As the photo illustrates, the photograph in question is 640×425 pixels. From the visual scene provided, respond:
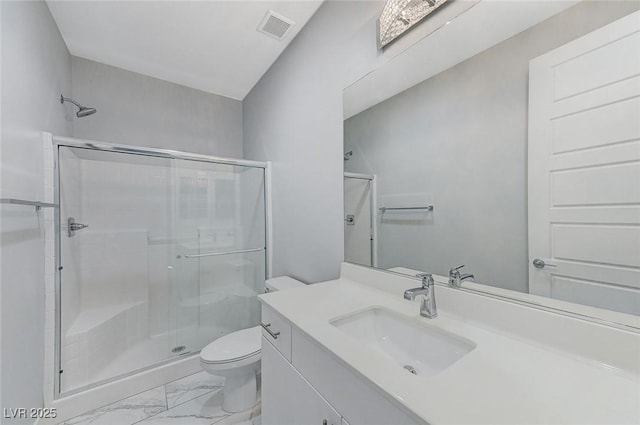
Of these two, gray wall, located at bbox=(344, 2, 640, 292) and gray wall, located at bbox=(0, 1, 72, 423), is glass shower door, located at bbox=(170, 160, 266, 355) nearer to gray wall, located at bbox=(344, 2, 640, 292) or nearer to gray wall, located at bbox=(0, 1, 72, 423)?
gray wall, located at bbox=(0, 1, 72, 423)

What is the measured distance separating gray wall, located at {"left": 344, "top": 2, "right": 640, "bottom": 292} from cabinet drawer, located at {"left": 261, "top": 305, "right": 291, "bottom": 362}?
57 centimetres

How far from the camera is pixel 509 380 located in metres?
0.57

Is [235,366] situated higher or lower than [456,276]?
lower

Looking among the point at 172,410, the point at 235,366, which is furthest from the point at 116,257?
the point at 235,366

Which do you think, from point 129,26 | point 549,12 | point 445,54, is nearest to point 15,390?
point 129,26

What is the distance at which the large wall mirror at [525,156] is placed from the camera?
2.10 ft

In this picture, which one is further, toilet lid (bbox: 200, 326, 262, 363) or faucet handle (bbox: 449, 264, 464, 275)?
toilet lid (bbox: 200, 326, 262, 363)

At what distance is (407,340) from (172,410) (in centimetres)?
159

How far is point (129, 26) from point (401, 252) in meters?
2.37

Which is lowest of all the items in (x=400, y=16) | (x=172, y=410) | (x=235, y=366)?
(x=172, y=410)

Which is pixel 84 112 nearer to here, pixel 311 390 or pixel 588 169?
pixel 311 390

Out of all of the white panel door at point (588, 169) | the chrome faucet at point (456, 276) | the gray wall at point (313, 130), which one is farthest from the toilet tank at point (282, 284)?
the white panel door at point (588, 169)

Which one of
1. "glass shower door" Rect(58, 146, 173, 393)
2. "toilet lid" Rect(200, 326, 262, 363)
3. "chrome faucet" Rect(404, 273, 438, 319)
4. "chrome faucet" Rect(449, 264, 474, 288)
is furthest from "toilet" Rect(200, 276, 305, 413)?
"chrome faucet" Rect(449, 264, 474, 288)

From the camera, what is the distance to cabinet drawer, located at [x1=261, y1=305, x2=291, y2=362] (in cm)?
96
